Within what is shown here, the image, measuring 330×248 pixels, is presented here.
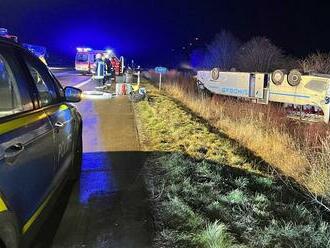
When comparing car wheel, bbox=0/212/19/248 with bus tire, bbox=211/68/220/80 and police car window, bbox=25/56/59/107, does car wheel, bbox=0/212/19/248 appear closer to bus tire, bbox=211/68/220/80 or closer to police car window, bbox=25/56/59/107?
police car window, bbox=25/56/59/107

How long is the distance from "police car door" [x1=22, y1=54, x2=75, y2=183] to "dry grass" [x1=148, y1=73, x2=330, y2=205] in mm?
3187

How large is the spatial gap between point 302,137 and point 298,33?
2991 inches

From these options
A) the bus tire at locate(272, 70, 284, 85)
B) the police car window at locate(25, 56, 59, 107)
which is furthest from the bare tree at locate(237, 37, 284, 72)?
the police car window at locate(25, 56, 59, 107)

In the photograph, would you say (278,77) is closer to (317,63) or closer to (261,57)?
(317,63)

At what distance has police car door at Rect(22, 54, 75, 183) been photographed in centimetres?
438

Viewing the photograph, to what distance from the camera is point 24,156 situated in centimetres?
327

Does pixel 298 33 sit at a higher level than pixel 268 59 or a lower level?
higher

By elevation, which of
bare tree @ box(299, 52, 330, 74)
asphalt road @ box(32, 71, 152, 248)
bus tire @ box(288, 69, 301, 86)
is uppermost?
bare tree @ box(299, 52, 330, 74)

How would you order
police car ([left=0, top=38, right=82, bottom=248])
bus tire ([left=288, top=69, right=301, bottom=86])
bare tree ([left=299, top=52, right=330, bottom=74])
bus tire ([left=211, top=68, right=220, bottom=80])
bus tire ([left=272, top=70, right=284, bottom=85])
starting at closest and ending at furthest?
police car ([left=0, top=38, right=82, bottom=248])
bus tire ([left=288, top=69, right=301, bottom=86])
bus tire ([left=272, top=70, right=284, bottom=85])
bare tree ([left=299, top=52, right=330, bottom=74])
bus tire ([left=211, top=68, right=220, bottom=80])

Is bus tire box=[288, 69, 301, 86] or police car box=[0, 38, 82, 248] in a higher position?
bus tire box=[288, 69, 301, 86]

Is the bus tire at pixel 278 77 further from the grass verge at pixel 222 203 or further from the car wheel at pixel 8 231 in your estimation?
the car wheel at pixel 8 231

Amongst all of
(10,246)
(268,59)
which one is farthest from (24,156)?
(268,59)

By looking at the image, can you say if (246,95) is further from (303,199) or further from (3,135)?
(3,135)

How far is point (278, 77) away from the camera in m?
14.5
